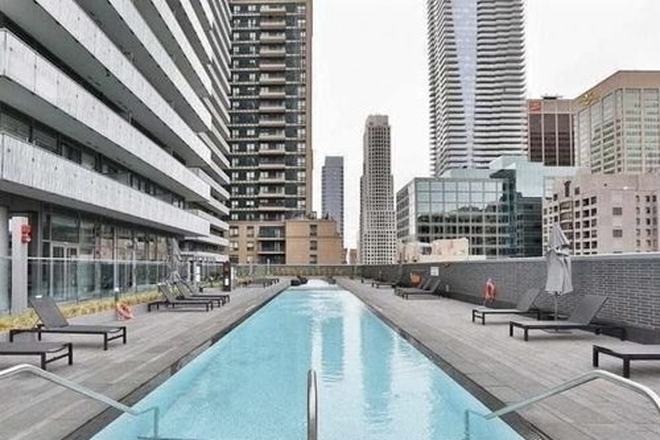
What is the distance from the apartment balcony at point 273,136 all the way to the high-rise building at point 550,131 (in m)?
75.0

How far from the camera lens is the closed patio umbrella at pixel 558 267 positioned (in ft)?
41.9

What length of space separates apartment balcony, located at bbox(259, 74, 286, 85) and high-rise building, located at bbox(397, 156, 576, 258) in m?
25.2

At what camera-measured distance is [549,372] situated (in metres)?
8.26

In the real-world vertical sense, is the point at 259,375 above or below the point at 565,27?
below

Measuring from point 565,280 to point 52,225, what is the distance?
18584 millimetres

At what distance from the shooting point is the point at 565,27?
60656 mm

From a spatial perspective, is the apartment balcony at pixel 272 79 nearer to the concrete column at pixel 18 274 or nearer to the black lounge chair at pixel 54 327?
the concrete column at pixel 18 274

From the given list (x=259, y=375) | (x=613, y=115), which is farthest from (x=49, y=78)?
(x=613, y=115)

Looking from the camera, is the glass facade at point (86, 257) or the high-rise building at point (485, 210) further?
the high-rise building at point (485, 210)

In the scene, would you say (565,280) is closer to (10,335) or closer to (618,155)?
(10,335)

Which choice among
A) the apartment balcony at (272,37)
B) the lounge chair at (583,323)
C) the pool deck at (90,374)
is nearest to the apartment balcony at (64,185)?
the pool deck at (90,374)

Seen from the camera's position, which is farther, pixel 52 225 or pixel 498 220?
pixel 498 220

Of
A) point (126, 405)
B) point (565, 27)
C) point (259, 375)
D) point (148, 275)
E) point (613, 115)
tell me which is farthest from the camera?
point (613, 115)

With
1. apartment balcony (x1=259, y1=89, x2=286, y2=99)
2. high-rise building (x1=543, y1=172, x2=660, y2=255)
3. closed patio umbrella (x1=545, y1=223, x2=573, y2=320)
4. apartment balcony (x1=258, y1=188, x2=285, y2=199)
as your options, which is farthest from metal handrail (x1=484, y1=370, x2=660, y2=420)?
apartment balcony (x1=259, y1=89, x2=286, y2=99)
